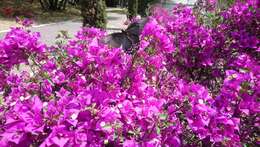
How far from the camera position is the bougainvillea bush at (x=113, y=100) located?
196cm

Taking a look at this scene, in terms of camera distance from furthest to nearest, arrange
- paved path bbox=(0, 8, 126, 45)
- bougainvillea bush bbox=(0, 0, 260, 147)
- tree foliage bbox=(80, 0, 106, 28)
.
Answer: paved path bbox=(0, 8, 126, 45) < tree foliage bbox=(80, 0, 106, 28) < bougainvillea bush bbox=(0, 0, 260, 147)

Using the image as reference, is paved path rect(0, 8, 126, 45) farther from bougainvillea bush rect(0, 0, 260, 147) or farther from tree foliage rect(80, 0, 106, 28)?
bougainvillea bush rect(0, 0, 260, 147)

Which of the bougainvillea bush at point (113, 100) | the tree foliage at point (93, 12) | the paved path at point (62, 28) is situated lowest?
the paved path at point (62, 28)

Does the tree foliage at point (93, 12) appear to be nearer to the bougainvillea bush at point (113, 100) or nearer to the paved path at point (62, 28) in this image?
the paved path at point (62, 28)

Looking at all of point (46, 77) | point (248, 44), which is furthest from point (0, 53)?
point (248, 44)

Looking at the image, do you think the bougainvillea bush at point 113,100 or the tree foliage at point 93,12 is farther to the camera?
the tree foliage at point 93,12

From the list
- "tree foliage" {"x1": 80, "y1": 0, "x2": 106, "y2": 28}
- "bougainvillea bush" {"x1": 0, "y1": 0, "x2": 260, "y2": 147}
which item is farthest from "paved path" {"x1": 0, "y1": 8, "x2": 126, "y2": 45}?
"bougainvillea bush" {"x1": 0, "y1": 0, "x2": 260, "y2": 147}

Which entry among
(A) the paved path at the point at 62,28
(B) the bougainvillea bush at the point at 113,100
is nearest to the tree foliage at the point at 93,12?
(A) the paved path at the point at 62,28

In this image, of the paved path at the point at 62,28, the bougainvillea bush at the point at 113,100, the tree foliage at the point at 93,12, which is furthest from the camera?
the paved path at the point at 62,28

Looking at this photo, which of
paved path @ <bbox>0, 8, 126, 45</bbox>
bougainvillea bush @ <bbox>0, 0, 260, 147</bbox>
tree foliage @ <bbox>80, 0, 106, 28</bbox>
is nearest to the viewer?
bougainvillea bush @ <bbox>0, 0, 260, 147</bbox>

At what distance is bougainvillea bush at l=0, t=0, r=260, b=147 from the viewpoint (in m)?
1.96

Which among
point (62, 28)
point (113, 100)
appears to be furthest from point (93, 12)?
point (113, 100)

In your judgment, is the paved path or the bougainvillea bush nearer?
the bougainvillea bush

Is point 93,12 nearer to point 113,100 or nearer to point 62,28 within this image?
point 62,28
